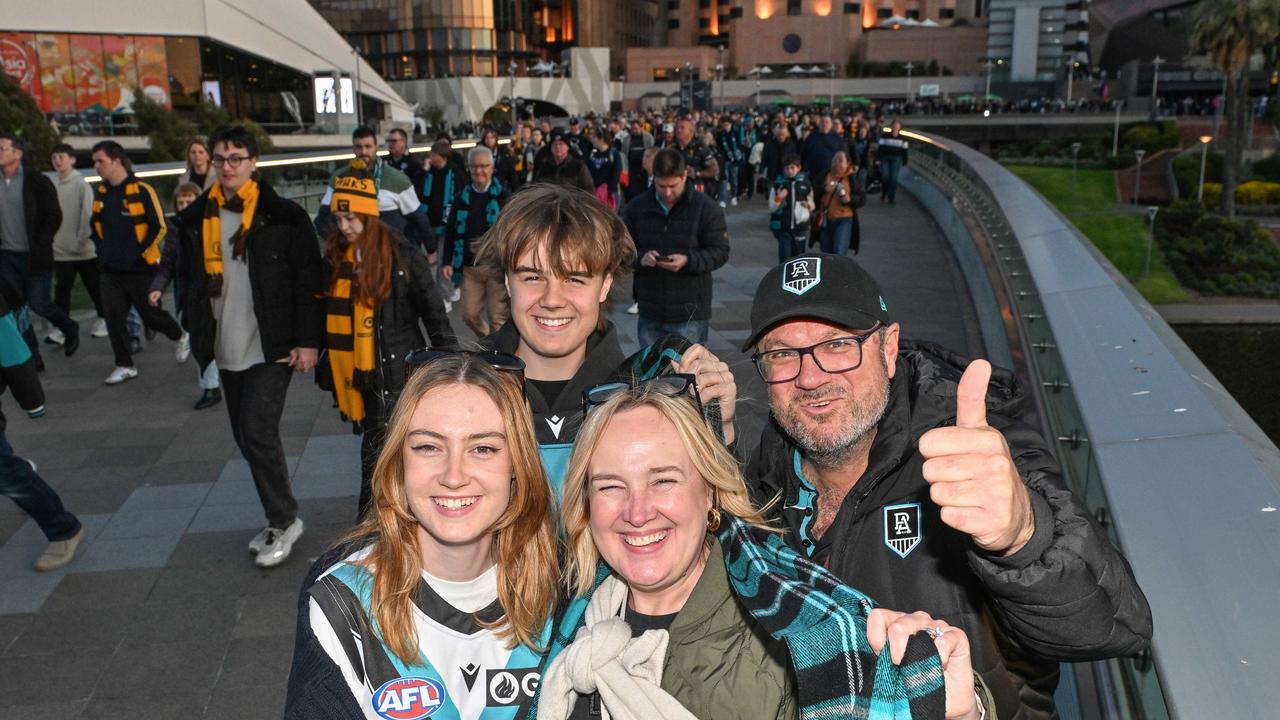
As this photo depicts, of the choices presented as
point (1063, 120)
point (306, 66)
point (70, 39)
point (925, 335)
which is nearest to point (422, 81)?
point (306, 66)

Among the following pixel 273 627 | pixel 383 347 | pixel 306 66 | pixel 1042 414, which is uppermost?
pixel 306 66

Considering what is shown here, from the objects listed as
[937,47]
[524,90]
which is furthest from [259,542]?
[937,47]

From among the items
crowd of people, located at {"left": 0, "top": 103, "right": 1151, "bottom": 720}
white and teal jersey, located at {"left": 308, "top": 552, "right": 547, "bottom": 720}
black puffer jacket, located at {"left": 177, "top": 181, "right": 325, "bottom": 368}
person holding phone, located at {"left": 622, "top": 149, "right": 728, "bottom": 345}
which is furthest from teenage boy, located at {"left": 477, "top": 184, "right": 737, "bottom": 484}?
person holding phone, located at {"left": 622, "top": 149, "right": 728, "bottom": 345}

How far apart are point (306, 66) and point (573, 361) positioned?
61976 mm

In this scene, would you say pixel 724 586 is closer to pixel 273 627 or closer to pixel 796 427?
pixel 796 427

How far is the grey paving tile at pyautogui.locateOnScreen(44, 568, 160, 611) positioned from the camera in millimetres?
5285

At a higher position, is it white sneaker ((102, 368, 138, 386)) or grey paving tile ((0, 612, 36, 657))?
white sneaker ((102, 368, 138, 386))

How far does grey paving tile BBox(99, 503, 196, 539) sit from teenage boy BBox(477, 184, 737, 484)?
→ 3.73m

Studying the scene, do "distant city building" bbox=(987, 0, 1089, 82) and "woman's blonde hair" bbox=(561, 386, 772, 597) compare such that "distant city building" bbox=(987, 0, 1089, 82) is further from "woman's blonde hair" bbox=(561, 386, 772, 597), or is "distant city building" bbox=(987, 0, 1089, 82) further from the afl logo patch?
the afl logo patch

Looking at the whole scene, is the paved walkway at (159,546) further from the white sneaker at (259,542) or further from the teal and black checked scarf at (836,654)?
the teal and black checked scarf at (836,654)

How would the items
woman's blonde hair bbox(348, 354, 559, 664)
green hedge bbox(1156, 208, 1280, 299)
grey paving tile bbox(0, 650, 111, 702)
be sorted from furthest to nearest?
green hedge bbox(1156, 208, 1280, 299)
grey paving tile bbox(0, 650, 111, 702)
woman's blonde hair bbox(348, 354, 559, 664)

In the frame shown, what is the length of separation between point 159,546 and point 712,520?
190 inches

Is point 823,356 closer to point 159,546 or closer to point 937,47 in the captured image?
point 159,546

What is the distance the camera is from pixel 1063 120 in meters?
73.4
